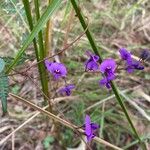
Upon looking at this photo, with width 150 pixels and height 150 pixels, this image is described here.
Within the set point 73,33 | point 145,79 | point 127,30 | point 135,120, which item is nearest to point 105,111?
point 135,120

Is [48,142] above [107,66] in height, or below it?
above

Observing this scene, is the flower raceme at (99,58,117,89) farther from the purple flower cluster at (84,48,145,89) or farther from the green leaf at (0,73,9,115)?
the green leaf at (0,73,9,115)

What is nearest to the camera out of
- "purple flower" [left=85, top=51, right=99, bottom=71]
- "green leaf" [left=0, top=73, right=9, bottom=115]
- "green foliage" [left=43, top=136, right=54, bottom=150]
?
"green leaf" [left=0, top=73, right=9, bottom=115]

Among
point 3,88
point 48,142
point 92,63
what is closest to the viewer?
point 3,88

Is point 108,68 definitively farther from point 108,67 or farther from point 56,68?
point 56,68

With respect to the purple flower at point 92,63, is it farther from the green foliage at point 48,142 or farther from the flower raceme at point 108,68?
the green foliage at point 48,142

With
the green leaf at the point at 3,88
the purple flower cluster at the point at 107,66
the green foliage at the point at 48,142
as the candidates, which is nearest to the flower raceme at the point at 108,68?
the purple flower cluster at the point at 107,66

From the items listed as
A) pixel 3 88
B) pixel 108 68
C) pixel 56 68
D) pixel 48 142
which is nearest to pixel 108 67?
pixel 108 68

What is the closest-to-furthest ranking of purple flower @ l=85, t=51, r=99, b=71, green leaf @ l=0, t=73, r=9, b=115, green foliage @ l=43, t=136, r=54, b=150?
green leaf @ l=0, t=73, r=9, b=115
purple flower @ l=85, t=51, r=99, b=71
green foliage @ l=43, t=136, r=54, b=150

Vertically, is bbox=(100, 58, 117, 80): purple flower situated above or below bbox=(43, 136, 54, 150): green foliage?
below

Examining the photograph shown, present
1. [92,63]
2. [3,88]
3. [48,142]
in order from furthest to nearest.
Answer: [48,142] < [92,63] < [3,88]

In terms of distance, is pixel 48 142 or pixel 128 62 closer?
pixel 128 62

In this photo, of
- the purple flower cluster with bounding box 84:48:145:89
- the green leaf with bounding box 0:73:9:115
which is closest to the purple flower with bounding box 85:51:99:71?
the purple flower cluster with bounding box 84:48:145:89
